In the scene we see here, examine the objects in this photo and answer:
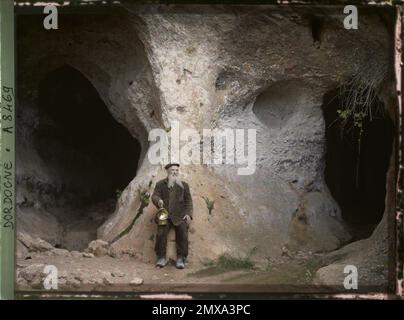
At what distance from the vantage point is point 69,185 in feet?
33.1

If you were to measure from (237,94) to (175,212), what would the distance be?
1711mm

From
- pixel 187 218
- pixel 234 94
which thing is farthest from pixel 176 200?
pixel 234 94

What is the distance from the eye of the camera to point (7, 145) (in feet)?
22.1

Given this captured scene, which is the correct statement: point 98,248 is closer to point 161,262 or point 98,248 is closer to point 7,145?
point 161,262

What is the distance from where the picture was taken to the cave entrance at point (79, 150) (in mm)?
9461

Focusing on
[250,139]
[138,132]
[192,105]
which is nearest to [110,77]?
[138,132]

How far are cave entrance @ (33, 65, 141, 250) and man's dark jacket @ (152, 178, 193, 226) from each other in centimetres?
192

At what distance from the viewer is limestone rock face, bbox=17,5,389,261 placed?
23.8 ft

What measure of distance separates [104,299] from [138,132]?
8.97 ft

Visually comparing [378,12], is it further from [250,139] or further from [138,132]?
[138,132]

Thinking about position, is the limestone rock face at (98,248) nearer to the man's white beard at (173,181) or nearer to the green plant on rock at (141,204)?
the green plant on rock at (141,204)

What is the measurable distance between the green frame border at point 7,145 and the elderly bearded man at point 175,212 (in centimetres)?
160

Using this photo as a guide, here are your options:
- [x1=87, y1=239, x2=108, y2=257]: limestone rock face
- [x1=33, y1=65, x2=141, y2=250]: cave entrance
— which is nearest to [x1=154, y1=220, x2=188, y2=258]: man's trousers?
[x1=87, y1=239, x2=108, y2=257]: limestone rock face

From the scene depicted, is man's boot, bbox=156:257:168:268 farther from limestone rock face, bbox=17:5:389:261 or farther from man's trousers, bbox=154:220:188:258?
limestone rock face, bbox=17:5:389:261
